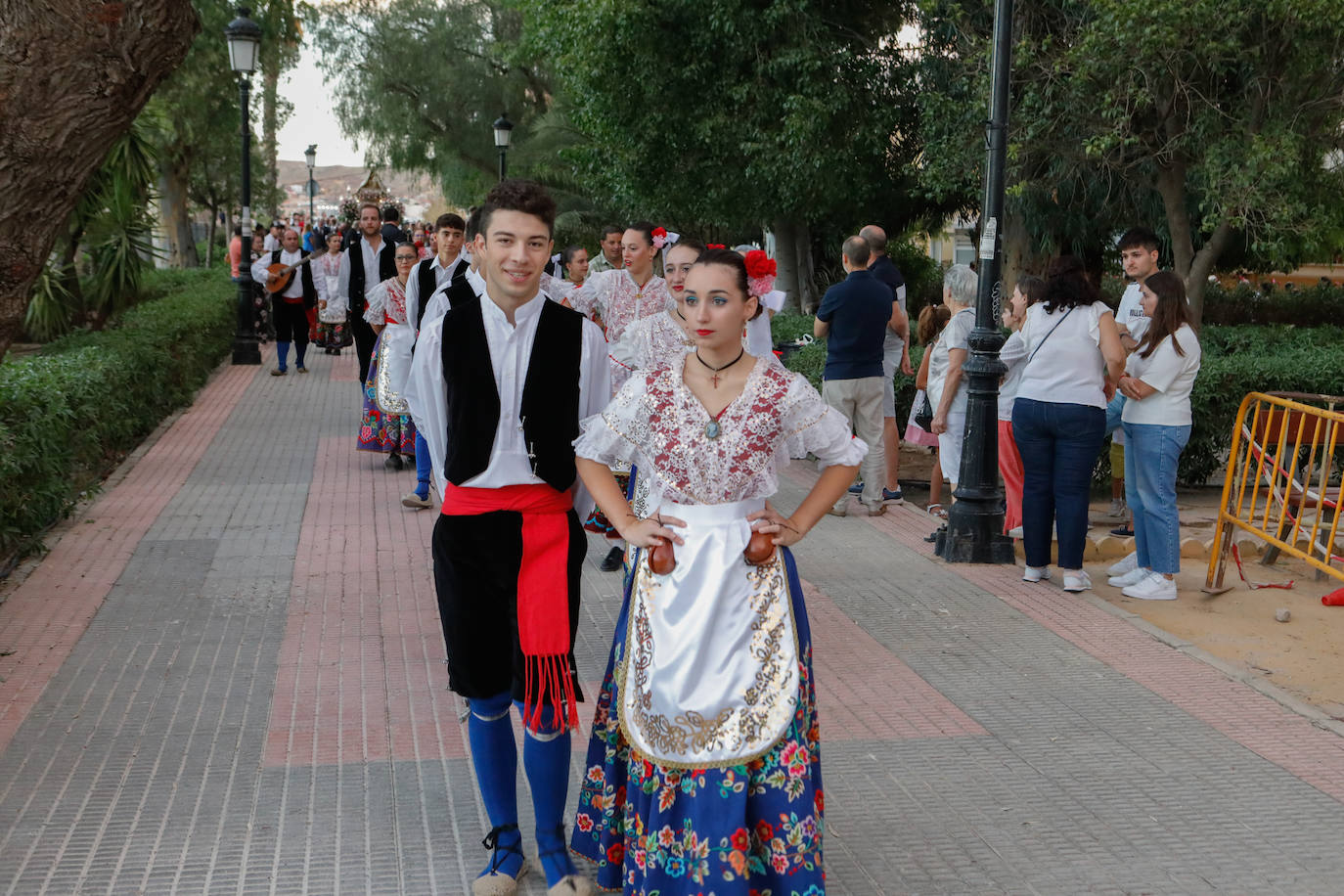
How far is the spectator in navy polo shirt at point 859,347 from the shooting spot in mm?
9383

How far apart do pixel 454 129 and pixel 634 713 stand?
41603mm

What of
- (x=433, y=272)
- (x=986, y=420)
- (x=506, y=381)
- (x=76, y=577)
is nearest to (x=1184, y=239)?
(x=986, y=420)

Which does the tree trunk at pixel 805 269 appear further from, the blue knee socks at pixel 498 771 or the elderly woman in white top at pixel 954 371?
the blue knee socks at pixel 498 771

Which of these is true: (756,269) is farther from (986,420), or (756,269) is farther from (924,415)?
(924,415)

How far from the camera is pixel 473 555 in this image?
3.86 metres

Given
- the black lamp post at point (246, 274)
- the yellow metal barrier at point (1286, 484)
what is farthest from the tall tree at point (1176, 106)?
the black lamp post at point (246, 274)

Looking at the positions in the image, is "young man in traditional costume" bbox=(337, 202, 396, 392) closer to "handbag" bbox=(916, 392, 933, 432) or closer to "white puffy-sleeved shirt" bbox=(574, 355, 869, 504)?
"handbag" bbox=(916, 392, 933, 432)

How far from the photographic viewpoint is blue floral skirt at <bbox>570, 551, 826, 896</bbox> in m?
3.39

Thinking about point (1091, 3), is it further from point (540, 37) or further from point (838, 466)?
point (838, 466)

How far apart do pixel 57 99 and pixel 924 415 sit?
6409mm

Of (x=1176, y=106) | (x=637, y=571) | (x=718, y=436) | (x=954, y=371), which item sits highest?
(x=1176, y=106)

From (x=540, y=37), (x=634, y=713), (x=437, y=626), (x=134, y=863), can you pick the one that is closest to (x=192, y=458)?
(x=437, y=626)

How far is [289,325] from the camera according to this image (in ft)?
61.5

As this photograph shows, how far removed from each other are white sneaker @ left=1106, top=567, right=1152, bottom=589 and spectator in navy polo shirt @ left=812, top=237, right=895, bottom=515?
2.15m
